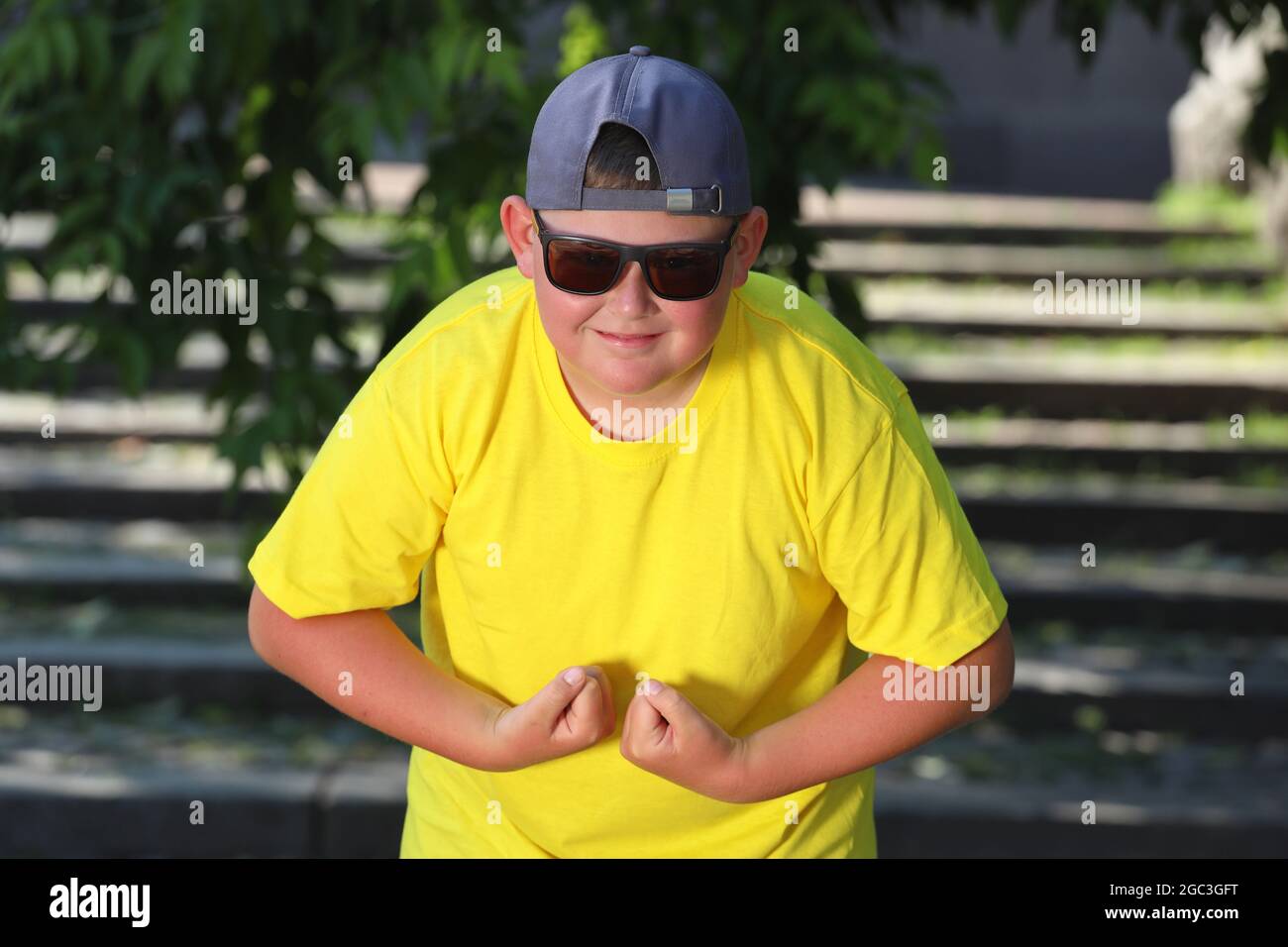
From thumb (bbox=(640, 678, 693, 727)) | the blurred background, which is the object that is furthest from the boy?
the blurred background

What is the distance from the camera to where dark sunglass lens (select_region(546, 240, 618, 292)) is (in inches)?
62.2

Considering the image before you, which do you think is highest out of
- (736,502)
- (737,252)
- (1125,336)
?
(737,252)

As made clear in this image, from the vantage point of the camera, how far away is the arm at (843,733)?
1.68 m

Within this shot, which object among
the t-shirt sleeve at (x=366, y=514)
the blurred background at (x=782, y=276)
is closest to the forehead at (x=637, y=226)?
the t-shirt sleeve at (x=366, y=514)

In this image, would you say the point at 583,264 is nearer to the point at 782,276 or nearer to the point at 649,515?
the point at 649,515

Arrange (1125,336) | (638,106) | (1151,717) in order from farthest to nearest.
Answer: (1125,336) → (1151,717) → (638,106)

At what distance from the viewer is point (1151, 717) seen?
540 centimetres

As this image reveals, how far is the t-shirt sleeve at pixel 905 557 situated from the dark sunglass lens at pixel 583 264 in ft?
1.05

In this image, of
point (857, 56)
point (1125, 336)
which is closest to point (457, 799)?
point (857, 56)

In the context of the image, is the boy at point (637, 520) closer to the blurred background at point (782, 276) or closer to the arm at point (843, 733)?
the arm at point (843, 733)

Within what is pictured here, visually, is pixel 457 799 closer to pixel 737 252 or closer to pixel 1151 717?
pixel 737 252

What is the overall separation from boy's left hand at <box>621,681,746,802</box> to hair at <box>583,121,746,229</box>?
49 cm

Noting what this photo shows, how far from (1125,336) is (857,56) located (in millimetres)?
5080

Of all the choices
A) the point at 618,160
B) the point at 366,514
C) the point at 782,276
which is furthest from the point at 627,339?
the point at 782,276
